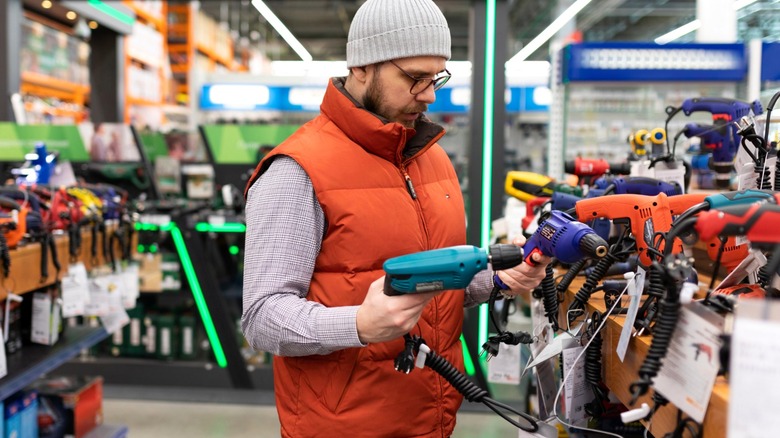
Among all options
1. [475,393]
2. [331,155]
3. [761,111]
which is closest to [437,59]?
[331,155]

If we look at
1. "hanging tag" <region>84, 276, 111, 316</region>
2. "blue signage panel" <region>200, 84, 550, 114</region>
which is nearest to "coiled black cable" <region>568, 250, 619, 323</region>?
"hanging tag" <region>84, 276, 111, 316</region>

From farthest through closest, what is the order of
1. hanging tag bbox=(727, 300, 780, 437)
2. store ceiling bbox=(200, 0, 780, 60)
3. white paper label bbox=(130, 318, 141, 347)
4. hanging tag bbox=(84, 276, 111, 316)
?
store ceiling bbox=(200, 0, 780, 60)
white paper label bbox=(130, 318, 141, 347)
hanging tag bbox=(84, 276, 111, 316)
hanging tag bbox=(727, 300, 780, 437)

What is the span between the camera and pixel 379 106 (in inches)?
58.9

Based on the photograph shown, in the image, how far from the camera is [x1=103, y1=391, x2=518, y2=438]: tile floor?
3.86m

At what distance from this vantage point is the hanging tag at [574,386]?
134 centimetres

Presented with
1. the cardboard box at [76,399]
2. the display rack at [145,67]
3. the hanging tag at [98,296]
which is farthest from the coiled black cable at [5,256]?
the display rack at [145,67]

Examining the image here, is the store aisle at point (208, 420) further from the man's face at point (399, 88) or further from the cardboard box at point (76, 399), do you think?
the man's face at point (399, 88)

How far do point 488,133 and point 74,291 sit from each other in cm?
252

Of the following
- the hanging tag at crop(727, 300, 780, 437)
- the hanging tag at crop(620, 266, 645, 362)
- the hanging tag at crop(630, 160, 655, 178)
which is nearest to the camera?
the hanging tag at crop(727, 300, 780, 437)

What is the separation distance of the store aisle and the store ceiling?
784cm

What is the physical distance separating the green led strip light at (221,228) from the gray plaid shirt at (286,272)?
276cm

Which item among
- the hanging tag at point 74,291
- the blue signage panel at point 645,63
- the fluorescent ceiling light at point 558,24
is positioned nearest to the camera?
the hanging tag at point 74,291

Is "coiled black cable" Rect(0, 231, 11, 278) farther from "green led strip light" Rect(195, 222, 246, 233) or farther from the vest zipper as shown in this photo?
"green led strip light" Rect(195, 222, 246, 233)

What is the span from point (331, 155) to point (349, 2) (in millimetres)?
13174
